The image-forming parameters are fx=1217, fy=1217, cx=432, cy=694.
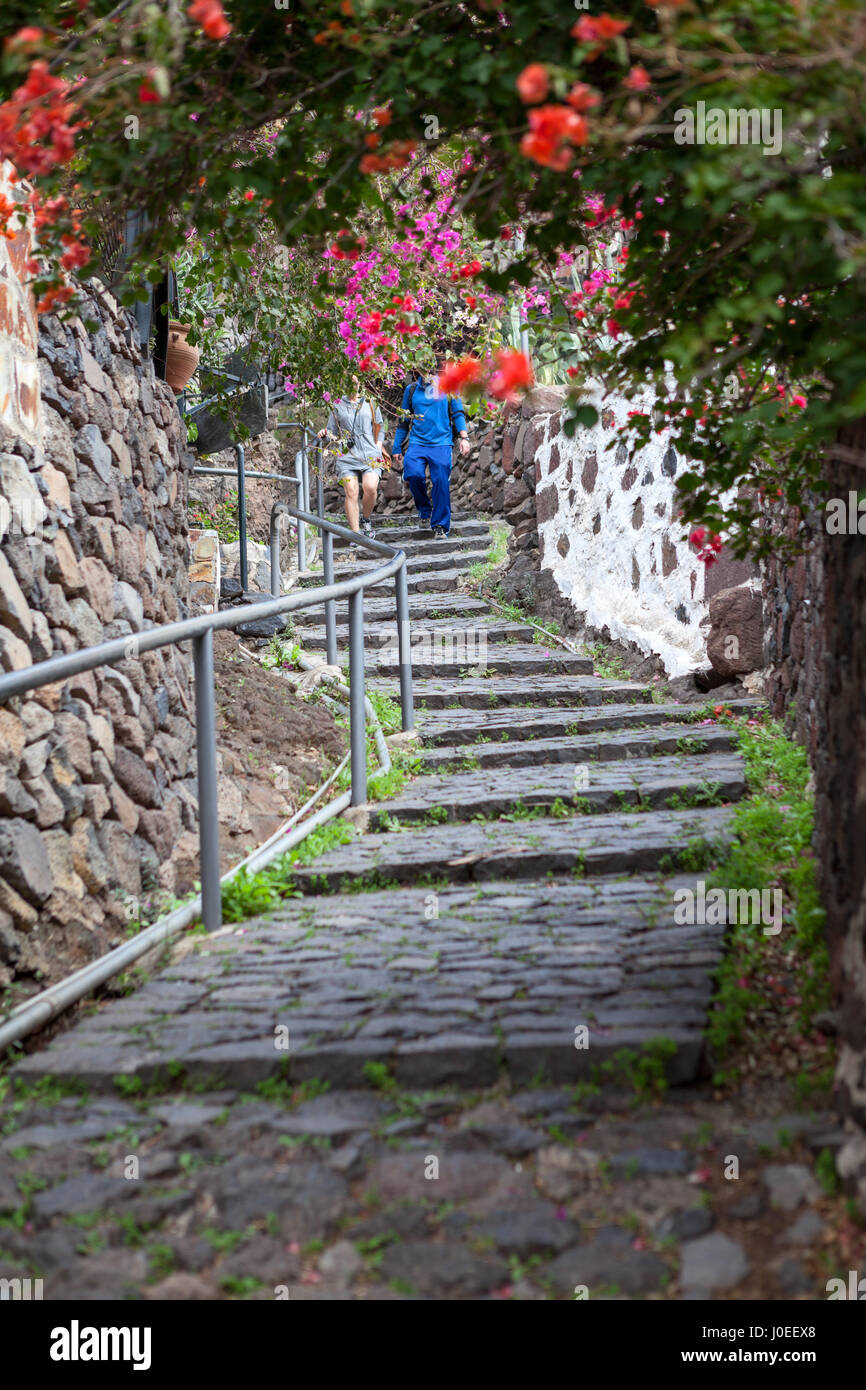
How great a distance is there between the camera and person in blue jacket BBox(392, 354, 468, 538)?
424 inches

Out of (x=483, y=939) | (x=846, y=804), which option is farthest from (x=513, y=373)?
(x=483, y=939)

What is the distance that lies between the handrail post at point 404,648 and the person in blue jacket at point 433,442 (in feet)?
15.9

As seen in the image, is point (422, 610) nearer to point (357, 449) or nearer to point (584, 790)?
point (357, 449)

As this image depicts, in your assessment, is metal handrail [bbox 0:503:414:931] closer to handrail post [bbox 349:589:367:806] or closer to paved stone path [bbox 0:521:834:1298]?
handrail post [bbox 349:589:367:806]

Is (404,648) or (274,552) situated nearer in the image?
(404,648)

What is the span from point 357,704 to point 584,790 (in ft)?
3.13

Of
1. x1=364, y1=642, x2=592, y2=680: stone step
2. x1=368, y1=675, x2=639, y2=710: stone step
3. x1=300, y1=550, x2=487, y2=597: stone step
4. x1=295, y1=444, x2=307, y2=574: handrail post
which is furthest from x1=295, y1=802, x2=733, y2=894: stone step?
x1=295, y1=444, x2=307, y2=574: handrail post

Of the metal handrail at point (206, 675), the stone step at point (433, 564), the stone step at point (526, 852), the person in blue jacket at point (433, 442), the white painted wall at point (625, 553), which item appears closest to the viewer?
the metal handrail at point (206, 675)

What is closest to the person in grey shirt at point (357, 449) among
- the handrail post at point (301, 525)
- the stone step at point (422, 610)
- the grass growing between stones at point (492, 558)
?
the handrail post at point (301, 525)

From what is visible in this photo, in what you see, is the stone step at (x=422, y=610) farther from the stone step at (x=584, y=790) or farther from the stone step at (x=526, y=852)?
the stone step at (x=526, y=852)

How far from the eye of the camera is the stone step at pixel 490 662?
7.57 metres

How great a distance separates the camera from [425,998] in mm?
2850

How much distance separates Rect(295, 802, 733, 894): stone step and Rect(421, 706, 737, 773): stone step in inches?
39.5
